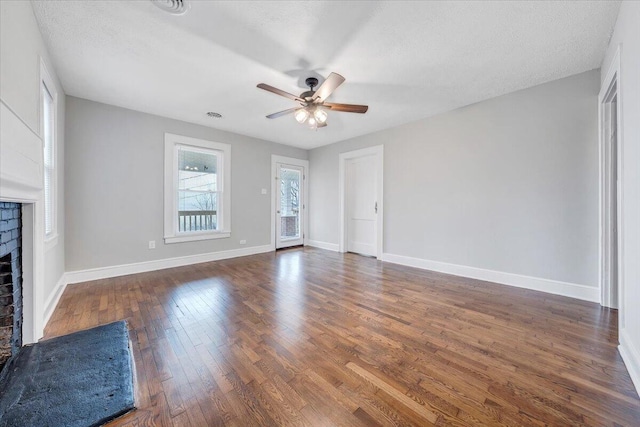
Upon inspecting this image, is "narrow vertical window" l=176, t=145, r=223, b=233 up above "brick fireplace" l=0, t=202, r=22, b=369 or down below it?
above

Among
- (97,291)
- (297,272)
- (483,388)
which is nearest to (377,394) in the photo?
(483,388)

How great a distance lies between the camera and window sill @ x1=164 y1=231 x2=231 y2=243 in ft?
13.7

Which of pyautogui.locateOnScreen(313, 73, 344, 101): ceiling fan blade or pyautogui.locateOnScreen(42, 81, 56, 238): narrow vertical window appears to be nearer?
pyautogui.locateOnScreen(313, 73, 344, 101): ceiling fan blade

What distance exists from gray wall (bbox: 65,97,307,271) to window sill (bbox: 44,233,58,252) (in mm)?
712

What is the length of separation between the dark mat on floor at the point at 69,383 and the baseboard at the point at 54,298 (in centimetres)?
59

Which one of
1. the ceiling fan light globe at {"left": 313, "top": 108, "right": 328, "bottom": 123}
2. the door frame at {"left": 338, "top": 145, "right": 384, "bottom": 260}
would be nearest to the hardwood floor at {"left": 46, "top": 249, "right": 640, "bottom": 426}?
the door frame at {"left": 338, "top": 145, "right": 384, "bottom": 260}

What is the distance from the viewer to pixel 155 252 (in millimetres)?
4016

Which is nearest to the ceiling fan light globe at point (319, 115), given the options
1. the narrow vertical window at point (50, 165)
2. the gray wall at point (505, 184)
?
the gray wall at point (505, 184)

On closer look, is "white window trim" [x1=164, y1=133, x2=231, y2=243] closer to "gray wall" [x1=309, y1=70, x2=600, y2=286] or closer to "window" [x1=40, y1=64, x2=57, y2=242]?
"window" [x1=40, y1=64, x2=57, y2=242]

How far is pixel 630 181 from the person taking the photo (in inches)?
63.4

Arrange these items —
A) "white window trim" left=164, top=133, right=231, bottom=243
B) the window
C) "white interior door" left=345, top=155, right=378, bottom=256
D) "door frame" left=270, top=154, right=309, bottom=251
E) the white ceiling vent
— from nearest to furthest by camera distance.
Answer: the white ceiling vent < the window < "white window trim" left=164, top=133, right=231, bottom=243 < "white interior door" left=345, top=155, right=378, bottom=256 < "door frame" left=270, top=154, right=309, bottom=251

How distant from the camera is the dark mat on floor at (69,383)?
48.6 inches

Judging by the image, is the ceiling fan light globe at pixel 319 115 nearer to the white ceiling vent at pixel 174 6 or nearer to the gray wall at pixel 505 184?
the white ceiling vent at pixel 174 6

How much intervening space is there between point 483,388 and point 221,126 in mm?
4915
